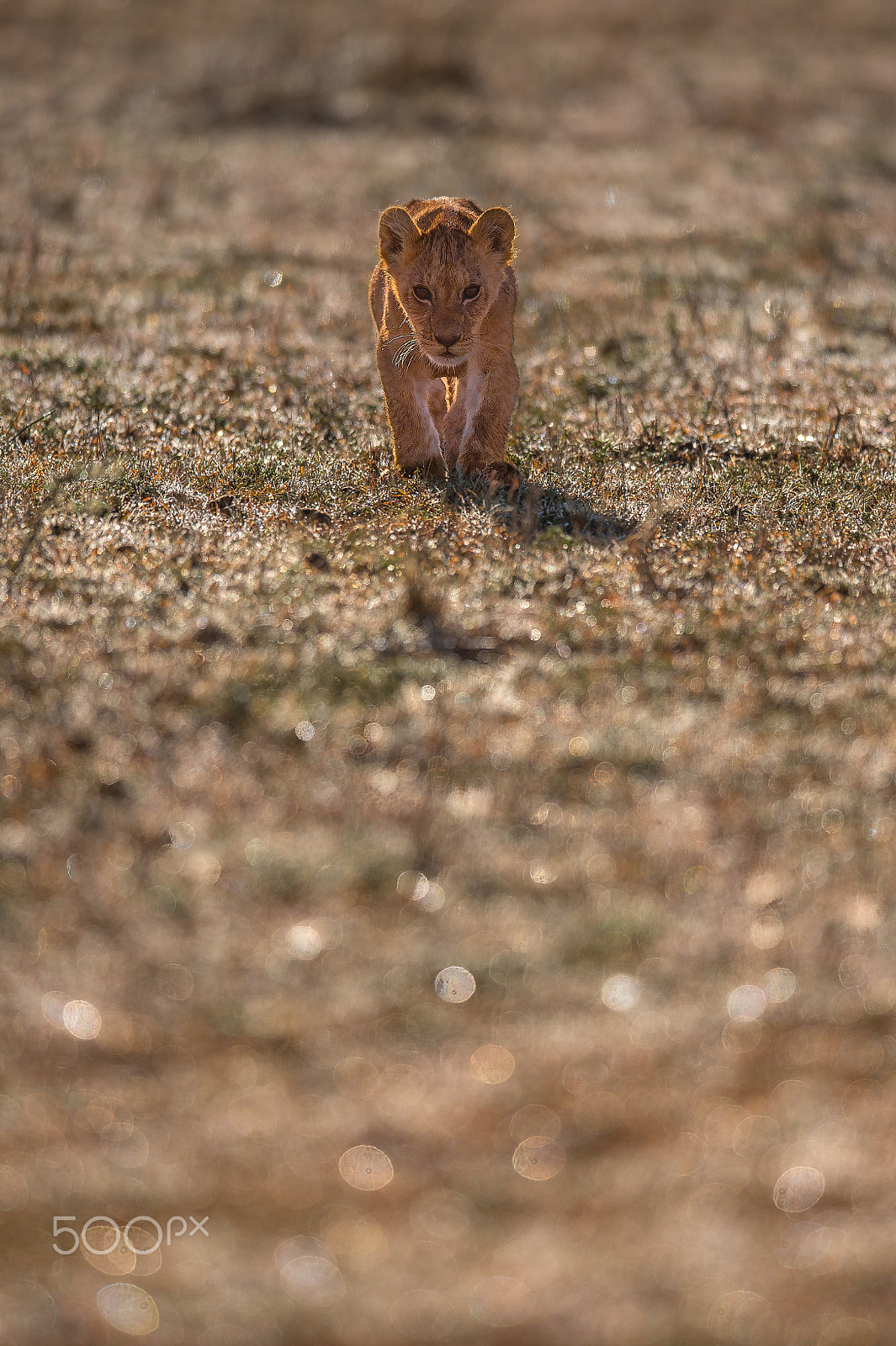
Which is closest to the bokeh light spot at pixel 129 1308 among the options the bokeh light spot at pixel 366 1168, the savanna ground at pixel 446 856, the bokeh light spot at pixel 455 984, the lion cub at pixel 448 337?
the savanna ground at pixel 446 856

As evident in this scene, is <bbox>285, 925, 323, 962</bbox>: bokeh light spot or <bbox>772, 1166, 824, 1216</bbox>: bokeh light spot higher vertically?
<bbox>285, 925, 323, 962</bbox>: bokeh light spot

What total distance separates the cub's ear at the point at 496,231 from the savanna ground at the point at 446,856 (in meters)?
1.52

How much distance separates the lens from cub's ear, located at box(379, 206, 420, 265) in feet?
26.6

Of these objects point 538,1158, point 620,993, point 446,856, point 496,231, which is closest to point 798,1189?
point 538,1158

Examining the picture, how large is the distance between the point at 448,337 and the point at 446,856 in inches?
159

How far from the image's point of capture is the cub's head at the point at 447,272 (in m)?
7.98

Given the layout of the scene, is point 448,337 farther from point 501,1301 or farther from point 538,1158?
point 501,1301

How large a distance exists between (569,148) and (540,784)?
21.4 metres

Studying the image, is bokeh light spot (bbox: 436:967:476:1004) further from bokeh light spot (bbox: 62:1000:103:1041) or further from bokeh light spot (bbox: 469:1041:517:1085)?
bokeh light spot (bbox: 62:1000:103:1041)

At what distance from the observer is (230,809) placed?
17.1ft

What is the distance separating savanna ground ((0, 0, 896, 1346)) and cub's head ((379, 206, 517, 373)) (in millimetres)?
1034

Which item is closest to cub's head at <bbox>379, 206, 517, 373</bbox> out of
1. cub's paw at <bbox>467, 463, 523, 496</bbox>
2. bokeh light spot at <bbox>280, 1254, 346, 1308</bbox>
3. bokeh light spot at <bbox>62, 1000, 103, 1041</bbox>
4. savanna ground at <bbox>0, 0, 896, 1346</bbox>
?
cub's paw at <bbox>467, 463, 523, 496</bbox>

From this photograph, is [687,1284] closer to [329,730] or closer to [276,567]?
[329,730]

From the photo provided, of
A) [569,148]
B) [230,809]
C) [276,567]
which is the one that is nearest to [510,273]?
[276,567]
